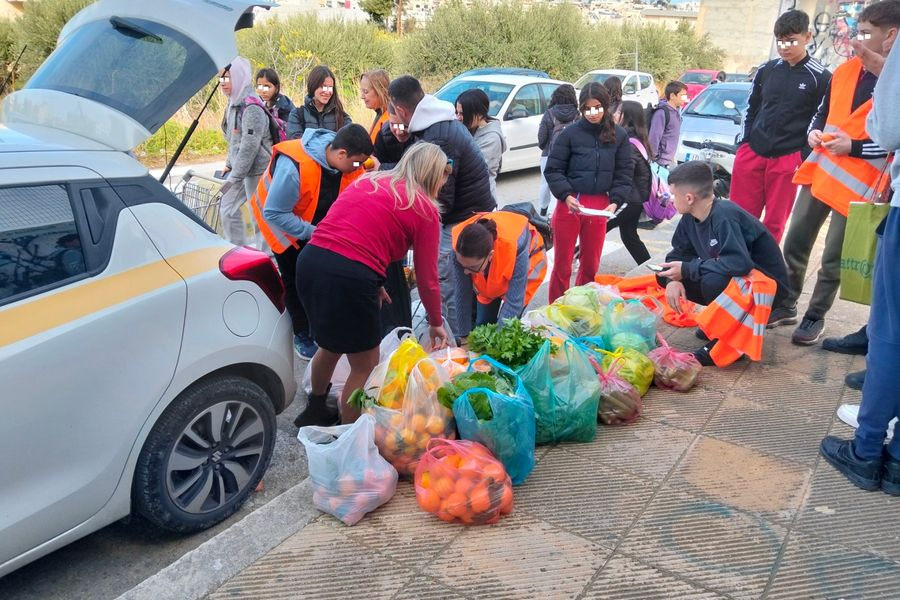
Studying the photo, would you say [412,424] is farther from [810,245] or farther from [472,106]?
[810,245]

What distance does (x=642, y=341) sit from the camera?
14.0ft

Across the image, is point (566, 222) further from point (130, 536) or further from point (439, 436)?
point (130, 536)

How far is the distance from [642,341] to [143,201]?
2.86 meters

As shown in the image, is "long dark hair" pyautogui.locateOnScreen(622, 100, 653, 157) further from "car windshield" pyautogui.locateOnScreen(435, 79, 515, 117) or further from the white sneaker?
"car windshield" pyautogui.locateOnScreen(435, 79, 515, 117)

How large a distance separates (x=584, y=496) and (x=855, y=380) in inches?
80.3

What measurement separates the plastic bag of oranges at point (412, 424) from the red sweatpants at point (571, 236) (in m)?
2.51

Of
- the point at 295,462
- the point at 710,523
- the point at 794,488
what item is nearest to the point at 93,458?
the point at 295,462

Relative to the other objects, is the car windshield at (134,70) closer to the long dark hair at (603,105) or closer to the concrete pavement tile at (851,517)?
the long dark hair at (603,105)

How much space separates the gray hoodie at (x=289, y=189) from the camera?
4.17 m

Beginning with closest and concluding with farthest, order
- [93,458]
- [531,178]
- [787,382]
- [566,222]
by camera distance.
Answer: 1. [93,458]
2. [787,382]
3. [566,222]
4. [531,178]

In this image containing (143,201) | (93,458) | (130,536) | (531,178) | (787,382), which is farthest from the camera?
(531,178)

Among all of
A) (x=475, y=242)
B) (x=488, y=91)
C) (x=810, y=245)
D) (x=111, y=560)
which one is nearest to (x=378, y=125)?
(x=475, y=242)

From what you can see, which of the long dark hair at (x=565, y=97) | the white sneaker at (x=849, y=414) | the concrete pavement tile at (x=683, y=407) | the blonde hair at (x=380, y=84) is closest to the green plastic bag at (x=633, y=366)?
the concrete pavement tile at (x=683, y=407)

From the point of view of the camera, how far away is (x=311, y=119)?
→ 20.7ft
